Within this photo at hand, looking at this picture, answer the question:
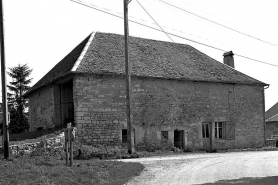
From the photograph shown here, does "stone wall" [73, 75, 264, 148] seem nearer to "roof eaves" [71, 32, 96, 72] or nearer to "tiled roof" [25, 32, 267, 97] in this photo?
"tiled roof" [25, 32, 267, 97]

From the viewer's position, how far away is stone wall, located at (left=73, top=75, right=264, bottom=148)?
2009 centimetres

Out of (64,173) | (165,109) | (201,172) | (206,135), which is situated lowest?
(201,172)

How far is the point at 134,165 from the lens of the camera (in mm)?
12969

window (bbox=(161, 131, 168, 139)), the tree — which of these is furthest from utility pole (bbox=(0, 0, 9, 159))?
the tree

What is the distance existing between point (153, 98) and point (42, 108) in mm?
8379

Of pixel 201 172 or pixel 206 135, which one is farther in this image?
pixel 206 135

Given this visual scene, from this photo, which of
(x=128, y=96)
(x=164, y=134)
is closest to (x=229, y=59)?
(x=164, y=134)

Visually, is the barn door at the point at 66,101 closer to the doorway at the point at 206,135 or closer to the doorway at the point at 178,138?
the doorway at the point at 178,138

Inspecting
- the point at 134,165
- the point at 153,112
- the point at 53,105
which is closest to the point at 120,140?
the point at 153,112

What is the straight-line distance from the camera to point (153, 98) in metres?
22.2

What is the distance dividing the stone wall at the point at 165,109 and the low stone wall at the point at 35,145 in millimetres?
2187

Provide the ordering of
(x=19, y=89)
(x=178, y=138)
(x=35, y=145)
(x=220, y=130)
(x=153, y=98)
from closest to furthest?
(x=35, y=145), (x=153, y=98), (x=178, y=138), (x=220, y=130), (x=19, y=89)

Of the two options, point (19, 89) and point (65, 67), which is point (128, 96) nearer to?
point (65, 67)

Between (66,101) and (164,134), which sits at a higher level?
(66,101)
